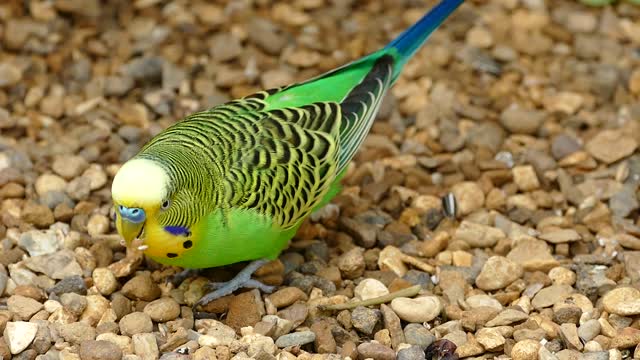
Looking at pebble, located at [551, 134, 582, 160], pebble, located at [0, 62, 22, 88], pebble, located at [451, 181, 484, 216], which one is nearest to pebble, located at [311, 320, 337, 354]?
pebble, located at [451, 181, 484, 216]

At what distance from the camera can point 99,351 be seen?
12.9ft

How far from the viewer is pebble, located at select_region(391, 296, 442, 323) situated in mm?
4336

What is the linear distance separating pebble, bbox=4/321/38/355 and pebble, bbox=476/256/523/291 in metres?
1.95

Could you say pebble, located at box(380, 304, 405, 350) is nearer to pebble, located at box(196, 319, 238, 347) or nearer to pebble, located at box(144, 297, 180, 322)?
pebble, located at box(196, 319, 238, 347)

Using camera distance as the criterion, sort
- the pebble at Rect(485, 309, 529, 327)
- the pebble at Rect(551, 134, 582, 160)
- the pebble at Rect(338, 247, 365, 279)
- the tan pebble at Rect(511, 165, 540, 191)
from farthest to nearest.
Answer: the pebble at Rect(551, 134, 582, 160) < the tan pebble at Rect(511, 165, 540, 191) < the pebble at Rect(338, 247, 365, 279) < the pebble at Rect(485, 309, 529, 327)

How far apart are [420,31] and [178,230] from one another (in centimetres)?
181

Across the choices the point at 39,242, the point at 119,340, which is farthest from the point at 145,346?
the point at 39,242

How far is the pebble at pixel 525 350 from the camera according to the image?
4082 mm

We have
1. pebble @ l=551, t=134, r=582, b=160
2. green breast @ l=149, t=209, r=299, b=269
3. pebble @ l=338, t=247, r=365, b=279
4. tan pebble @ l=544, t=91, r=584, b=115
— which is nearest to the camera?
green breast @ l=149, t=209, r=299, b=269

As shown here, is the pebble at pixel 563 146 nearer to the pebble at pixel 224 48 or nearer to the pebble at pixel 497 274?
the pebble at pixel 497 274

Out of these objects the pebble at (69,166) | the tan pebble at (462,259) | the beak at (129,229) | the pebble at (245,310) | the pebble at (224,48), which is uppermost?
the beak at (129,229)

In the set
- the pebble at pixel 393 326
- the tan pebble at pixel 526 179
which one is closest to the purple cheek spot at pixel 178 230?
the pebble at pixel 393 326

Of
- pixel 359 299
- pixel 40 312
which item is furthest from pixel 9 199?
pixel 359 299

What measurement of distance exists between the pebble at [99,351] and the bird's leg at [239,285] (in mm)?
527
